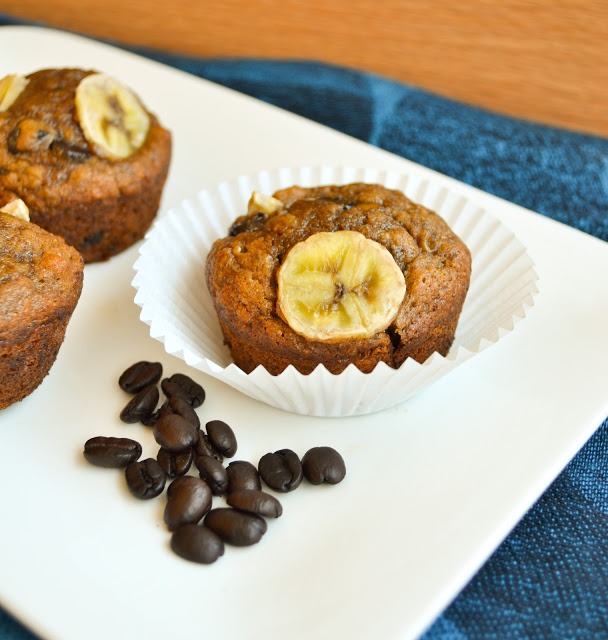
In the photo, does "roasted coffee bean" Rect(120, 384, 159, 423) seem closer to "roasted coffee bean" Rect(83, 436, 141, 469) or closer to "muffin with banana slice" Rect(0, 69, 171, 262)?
"roasted coffee bean" Rect(83, 436, 141, 469)

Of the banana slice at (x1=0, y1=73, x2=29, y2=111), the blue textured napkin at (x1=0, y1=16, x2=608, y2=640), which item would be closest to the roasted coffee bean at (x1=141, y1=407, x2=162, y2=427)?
the blue textured napkin at (x1=0, y1=16, x2=608, y2=640)

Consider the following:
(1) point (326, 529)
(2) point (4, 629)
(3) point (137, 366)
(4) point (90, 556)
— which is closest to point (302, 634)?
(1) point (326, 529)

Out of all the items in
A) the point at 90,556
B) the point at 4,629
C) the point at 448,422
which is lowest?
the point at 4,629

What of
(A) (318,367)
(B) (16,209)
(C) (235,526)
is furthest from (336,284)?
(B) (16,209)

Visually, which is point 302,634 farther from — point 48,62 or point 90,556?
point 48,62

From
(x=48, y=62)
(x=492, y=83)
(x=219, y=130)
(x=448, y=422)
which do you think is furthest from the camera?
(x=492, y=83)
